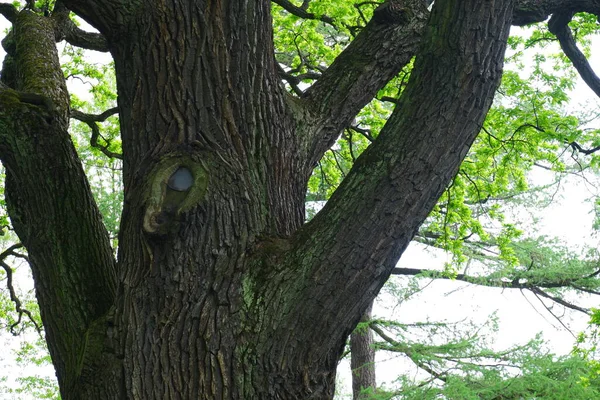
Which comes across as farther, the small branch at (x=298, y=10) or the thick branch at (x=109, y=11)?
the small branch at (x=298, y=10)

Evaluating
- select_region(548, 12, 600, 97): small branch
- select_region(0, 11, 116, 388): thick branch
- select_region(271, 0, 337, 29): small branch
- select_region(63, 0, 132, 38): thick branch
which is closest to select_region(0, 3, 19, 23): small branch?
select_region(271, 0, 337, 29): small branch

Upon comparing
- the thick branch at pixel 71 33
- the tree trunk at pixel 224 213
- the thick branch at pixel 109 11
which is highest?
the thick branch at pixel 71 33

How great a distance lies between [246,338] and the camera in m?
2.92

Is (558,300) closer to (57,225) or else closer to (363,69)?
(363,69)

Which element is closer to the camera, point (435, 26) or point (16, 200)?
point (435, 26)

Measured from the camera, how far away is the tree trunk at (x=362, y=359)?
11.9 metres

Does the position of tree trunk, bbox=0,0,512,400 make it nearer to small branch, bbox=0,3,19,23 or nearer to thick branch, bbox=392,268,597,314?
small branch, bbox=0,3,19,23

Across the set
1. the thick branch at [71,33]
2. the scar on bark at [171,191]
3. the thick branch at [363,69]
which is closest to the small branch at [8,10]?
the thick branch at [71,33]

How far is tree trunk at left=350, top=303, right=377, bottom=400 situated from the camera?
11859 mm

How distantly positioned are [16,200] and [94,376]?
1.22 metres

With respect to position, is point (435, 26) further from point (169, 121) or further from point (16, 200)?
point (16, 200)

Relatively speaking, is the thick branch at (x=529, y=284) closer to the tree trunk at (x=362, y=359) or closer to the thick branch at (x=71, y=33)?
the tree trunk at (x=362, y=359)

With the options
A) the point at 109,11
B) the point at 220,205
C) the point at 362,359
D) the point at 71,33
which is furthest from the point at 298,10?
the point at 362,359

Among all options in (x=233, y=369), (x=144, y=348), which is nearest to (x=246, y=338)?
(x=233, y=369)
